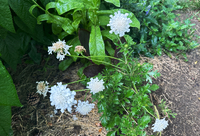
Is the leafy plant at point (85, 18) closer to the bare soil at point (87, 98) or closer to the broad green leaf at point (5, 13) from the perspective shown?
the broad green leaf at point (5, 13)

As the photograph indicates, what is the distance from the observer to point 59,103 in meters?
0.86

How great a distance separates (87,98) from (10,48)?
2.35 feet

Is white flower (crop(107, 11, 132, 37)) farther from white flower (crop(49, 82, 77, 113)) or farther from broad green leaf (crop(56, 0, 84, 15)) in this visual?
white flower (crop(49, 82, 77, 113))

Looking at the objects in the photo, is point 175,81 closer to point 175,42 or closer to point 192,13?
point 175,42

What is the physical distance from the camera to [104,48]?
45.2 inches

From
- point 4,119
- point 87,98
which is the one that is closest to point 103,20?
point 87,98

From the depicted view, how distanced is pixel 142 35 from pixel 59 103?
1204 millimetres

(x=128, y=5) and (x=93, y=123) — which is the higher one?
(x=128, y=5)

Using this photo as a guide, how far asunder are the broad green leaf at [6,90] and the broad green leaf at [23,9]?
51cm

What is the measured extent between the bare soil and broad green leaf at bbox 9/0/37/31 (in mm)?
559

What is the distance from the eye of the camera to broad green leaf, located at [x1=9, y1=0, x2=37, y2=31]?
36.9 inches

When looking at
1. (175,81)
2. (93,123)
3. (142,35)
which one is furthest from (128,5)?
(93,123)

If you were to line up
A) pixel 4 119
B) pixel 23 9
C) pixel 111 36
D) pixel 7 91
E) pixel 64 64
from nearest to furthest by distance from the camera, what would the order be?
pixel 7 91 → pixel 4 119 → pixel 23 9 → pixel 111 36 → pixel 64 64

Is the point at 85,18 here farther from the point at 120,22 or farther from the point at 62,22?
the point at 120,22
